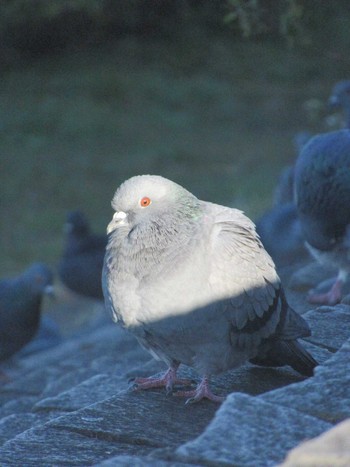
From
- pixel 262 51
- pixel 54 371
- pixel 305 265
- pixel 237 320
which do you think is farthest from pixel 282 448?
pixel 262 51

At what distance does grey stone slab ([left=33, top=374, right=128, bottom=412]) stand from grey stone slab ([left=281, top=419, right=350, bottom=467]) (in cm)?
243

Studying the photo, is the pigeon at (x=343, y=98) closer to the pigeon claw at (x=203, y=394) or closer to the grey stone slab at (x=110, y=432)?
the pigeon claw at (x=203, y=394)

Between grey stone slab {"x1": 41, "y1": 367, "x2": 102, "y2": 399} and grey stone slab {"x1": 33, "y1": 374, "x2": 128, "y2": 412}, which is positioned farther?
grey stone slab {"x1": 41, "y1": 367, "x2": 102, "y2": 399}

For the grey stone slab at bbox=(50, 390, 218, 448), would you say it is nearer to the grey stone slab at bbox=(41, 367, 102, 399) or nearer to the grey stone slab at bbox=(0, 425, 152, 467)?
the grey stone slab at bbox=(0, 425, 152, 467)

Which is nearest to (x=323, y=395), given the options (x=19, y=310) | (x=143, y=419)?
(x=143, y=419)

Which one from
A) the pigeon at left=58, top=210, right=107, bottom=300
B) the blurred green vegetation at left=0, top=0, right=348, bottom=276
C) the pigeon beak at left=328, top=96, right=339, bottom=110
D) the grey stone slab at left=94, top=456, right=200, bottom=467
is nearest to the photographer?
the grey stone slab at left=94, top=456, right=200, bottom=467

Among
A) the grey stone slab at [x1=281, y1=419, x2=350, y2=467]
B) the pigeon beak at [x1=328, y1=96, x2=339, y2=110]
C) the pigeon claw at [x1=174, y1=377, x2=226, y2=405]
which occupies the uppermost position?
the pigeon beak at [x1=328, y1=96, x2=339, y2=110]

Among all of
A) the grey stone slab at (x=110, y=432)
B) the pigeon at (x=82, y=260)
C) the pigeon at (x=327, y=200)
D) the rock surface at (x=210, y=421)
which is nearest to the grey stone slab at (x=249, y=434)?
the rock surface at (x=210, y=421)

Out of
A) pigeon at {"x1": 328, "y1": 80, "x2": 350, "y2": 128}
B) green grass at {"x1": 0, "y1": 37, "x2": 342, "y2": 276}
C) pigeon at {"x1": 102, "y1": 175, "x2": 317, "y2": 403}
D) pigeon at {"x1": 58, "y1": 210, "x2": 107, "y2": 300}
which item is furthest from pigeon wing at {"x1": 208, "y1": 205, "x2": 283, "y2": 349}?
green grass at {"x1": 0, "y1": 37, "x2": 342, "y2": 276}

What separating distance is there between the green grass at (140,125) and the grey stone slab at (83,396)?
7756 mm

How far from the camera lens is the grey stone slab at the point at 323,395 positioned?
2492mm

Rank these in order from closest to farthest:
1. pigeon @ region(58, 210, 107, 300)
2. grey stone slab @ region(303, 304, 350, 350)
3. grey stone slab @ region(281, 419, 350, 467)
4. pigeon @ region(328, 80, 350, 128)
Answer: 1. grey stone slab @ region(281, 419, 350, 467)
2. grey stone slab @ region(303, 304, 350, 350)
3. pigeon @ region(328, 80, 350, 128)
4. pigeon @ region(58, 210, 107, 300)

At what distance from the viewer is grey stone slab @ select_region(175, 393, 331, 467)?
7.39 feet

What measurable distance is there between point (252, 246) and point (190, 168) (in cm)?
1224
